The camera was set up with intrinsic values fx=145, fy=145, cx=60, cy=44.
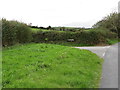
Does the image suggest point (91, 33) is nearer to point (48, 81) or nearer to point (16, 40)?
point (16, 40)

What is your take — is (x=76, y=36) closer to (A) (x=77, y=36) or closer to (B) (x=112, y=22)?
(A) (x=77, y=36)

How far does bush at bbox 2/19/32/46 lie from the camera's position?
14.6 meters

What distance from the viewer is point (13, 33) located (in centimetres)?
1570

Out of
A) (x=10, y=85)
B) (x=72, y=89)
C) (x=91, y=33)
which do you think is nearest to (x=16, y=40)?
(x=91, y=33)

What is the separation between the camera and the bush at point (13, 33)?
1463 cm

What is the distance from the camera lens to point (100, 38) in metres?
21.7

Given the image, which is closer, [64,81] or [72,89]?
[72,89]

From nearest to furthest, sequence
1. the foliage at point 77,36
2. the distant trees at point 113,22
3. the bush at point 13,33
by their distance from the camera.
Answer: the bush at point 13,33 < the foliage at point 77,36 < the distant trees at point 113,22

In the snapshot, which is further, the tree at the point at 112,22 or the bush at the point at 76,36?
the tree at the point at 112,22

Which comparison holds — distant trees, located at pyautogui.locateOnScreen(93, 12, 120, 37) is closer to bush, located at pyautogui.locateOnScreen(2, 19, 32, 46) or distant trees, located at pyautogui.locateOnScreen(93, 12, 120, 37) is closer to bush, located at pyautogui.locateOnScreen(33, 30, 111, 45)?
bush, located at pyautogui.locateOnScreen(33, 30, 111, 45)

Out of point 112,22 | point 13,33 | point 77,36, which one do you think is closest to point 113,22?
point 112,22

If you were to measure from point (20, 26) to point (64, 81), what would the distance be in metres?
13.5

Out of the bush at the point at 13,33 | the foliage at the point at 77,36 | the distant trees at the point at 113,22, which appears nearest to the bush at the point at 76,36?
the foliage at the point at 77,36

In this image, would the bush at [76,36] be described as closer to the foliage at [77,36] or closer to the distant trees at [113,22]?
the foliage at [77,36]
